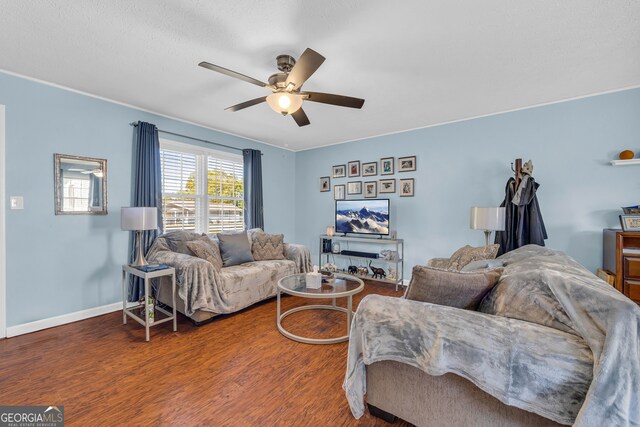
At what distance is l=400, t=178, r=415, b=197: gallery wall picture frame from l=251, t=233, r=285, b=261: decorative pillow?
81.2 inches

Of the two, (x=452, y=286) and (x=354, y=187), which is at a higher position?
(x=354, y=187)

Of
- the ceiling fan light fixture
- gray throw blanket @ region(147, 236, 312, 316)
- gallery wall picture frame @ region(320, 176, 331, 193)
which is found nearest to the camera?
the ceiling fan light fixture

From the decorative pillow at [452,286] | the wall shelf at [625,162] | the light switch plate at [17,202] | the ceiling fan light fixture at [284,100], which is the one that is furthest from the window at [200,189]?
the wall shelf at [625,162]

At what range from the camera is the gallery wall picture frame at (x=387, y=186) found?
4.46 metres

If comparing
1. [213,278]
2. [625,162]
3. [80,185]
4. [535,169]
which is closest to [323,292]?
[213,278]

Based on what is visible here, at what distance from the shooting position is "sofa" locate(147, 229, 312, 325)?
9.02ft

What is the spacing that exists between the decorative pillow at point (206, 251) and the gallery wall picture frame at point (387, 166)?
9.42 ft

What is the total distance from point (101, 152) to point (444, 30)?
3.62 meters

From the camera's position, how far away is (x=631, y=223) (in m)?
2.61

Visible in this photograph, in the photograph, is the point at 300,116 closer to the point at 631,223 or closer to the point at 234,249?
the point at 234,249

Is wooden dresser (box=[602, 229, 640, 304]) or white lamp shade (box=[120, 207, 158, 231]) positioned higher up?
white lamp shade (box=[120, 207, 158, 231])

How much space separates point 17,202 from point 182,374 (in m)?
2.36

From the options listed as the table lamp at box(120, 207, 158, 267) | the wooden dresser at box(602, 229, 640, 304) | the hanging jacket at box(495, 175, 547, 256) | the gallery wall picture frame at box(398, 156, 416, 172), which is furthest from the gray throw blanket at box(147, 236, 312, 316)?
the wooden dresser at box(602, 229, 640, 304)

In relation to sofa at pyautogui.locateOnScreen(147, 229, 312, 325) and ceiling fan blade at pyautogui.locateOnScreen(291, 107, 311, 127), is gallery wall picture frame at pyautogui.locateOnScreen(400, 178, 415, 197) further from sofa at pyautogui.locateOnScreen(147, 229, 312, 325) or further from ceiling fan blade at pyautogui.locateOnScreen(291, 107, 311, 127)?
ceiling fan blade at pyautogui.locateOnScreen(291, 107, 311, 127)
